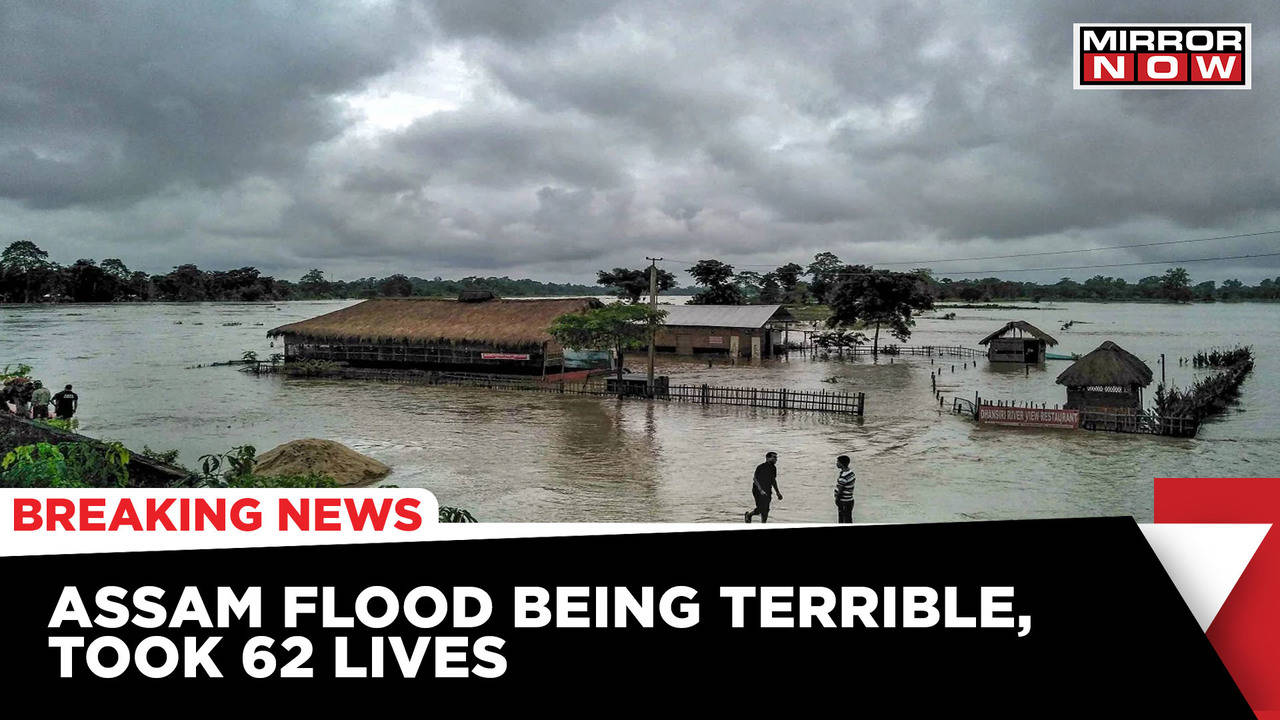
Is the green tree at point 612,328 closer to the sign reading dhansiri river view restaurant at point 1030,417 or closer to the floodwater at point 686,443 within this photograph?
the floodwater at point 686,443

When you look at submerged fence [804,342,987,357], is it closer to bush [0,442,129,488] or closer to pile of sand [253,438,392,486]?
pile of sand [253,438,392,486]

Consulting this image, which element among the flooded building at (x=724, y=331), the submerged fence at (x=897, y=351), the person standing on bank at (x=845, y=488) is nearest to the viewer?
the person standing on bank at (x=845, y=488)

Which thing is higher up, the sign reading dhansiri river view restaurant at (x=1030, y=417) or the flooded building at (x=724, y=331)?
the flooded building at (x=724, y=331)

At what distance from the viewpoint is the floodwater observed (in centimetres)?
1266

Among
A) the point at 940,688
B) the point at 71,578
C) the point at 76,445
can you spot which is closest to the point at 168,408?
the point at 76,445

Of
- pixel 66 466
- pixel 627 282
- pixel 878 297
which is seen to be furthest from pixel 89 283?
pixel 66 466

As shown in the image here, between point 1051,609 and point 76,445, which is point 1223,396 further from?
point 76,445

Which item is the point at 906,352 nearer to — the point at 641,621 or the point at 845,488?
the point at 845,488

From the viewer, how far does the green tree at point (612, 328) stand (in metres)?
26.1

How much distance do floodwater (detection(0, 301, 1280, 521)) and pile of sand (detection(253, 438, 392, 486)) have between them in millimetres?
679

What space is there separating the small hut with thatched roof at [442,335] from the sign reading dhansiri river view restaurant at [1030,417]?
1489 cm

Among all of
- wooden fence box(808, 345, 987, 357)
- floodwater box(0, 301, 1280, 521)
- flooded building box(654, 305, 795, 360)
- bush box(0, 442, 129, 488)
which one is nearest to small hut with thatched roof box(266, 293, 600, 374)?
floodwater box(0, 301, 1280, 521)

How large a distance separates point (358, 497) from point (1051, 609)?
4750 millimetres

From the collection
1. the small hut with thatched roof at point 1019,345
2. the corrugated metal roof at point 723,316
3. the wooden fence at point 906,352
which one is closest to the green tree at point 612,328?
the corrugated metal roof at point 723,316
